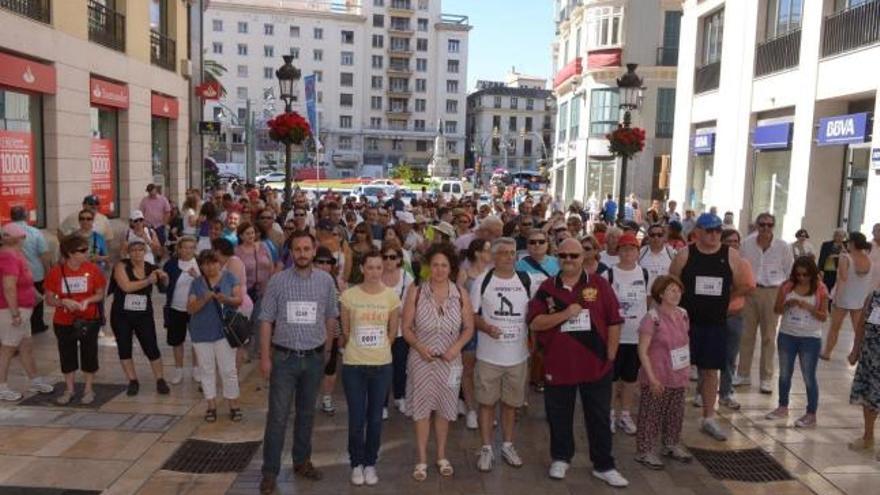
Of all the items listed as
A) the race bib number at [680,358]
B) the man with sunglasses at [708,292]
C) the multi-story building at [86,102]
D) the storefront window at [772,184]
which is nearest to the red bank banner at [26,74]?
the multi-story building at [86,102]

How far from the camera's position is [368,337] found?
5469mm

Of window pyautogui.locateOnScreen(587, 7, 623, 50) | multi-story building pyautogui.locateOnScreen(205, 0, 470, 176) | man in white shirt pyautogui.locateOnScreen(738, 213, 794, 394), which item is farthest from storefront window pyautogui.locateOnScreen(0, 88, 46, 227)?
multi-story building pyautogui.locateOnScreen(205, 0, 470, 176)

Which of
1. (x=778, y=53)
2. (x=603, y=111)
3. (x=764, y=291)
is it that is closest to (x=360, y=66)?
(x=603, y=111)

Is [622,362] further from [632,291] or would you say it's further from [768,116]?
[768,116]

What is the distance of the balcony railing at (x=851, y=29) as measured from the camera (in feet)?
48.2

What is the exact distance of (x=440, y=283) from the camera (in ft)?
18.8

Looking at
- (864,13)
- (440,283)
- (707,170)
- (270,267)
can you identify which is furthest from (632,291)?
(707,170)

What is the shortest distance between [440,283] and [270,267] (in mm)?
3431

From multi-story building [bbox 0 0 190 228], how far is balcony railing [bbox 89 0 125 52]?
0.08 feet

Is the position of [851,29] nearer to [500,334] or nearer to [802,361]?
[802,361]

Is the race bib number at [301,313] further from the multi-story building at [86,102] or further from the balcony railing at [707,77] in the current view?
the balcony railing at [707,77]

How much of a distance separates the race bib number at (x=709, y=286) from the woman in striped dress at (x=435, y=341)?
95.0 inches

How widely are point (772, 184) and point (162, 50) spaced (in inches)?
674

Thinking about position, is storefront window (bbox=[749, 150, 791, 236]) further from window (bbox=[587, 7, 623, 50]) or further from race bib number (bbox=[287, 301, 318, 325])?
window (bbox=[587, 7, 623, 50])
